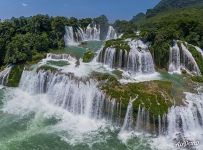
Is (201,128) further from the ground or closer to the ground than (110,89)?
closer to the ground

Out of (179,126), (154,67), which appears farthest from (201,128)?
(154,67)

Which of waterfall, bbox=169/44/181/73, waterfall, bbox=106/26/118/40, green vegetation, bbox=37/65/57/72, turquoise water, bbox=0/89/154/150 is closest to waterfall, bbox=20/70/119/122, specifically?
green vegetation, bbox=37/65/57/72

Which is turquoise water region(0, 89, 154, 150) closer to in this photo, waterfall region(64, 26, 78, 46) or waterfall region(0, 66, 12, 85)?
waterfall region(0, 66, 12, 85)

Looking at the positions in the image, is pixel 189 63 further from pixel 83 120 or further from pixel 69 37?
pixel 69 37

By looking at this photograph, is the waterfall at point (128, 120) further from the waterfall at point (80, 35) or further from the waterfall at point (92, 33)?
the waterfall at point (92, 33)

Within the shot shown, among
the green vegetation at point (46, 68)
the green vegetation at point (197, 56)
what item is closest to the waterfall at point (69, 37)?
the green vegetation at point (46, 68)

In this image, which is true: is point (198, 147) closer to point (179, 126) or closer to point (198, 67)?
point (179, 126)
